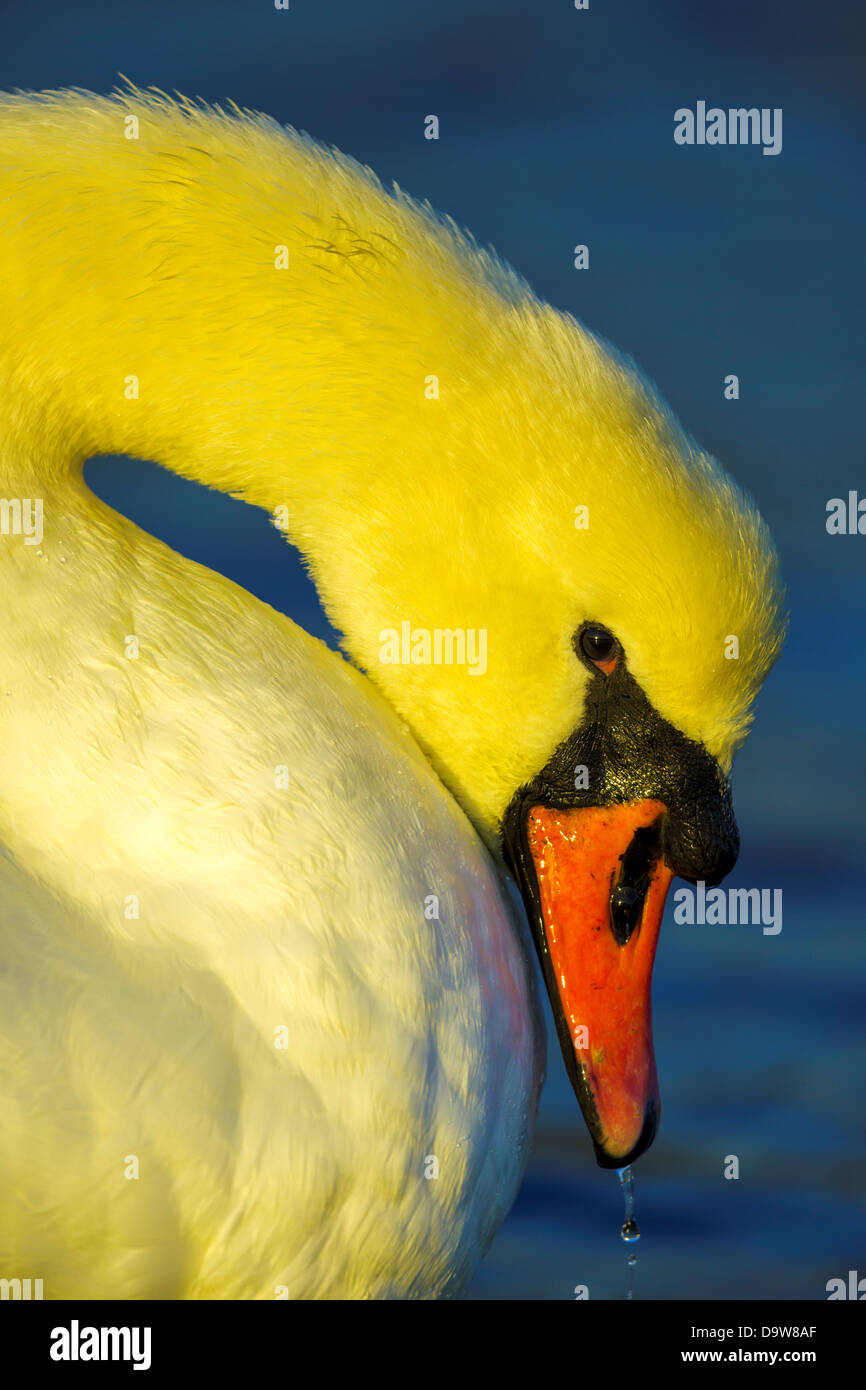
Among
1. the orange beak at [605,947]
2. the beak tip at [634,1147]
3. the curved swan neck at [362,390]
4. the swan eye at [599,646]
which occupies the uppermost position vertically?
the curved swan neck at [362,390]

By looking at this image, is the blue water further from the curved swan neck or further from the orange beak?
the curved swan neck

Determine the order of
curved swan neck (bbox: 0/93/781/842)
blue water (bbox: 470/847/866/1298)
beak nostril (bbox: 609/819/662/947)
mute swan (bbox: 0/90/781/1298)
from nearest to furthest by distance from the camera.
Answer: mute swan (bbox: 0/90/781/1298)
curved swan neck (bbox: 0/93/781/842)
beak nostril (bbox: 609/819/662/947)
blue water (bbox: 470/847/866/1298)

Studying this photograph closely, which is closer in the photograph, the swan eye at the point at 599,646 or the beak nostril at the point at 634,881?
the swan eye at the point at 599,646

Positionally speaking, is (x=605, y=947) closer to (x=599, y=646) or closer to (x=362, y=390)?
(x=599, y=646)

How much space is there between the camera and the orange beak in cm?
258

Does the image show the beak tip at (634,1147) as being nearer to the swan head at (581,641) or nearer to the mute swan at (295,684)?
the swan head at (581,641)

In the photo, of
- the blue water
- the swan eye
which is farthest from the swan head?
the blue water

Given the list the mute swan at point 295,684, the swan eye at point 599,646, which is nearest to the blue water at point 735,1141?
the mute swan at point 295,684

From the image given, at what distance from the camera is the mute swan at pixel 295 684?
223 cm

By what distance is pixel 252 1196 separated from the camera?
2.24 metres

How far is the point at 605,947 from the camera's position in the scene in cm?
262

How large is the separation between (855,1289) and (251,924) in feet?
7.08
